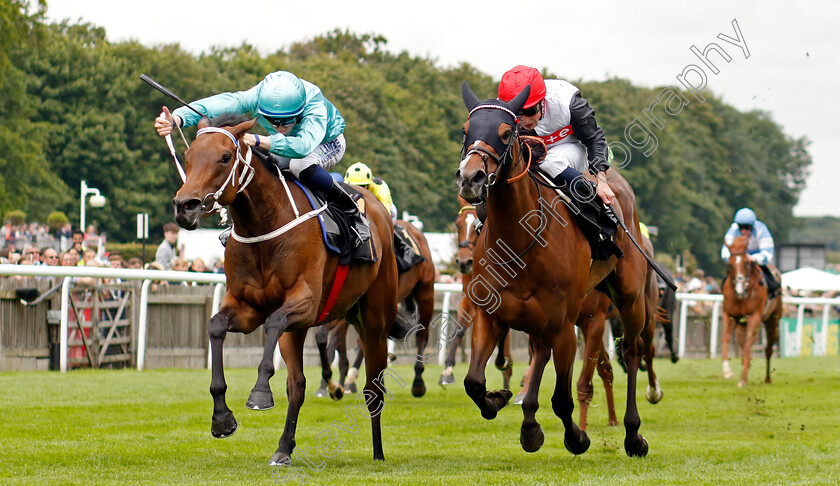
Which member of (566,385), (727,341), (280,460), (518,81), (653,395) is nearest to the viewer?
(280,460)

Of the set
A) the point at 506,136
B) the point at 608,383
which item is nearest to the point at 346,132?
the point at 608,383

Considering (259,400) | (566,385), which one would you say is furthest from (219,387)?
(566,385)

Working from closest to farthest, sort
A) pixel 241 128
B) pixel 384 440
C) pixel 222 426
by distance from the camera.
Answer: pixel 222 426, pixel 241 128, pixel 384 440

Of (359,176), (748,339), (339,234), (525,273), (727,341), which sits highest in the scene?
(359,176)

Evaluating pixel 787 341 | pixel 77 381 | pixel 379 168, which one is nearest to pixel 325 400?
pixel 77 381

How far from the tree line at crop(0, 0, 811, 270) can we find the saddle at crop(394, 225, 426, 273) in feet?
45.0

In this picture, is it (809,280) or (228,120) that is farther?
(809,280)

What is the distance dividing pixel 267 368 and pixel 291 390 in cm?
88

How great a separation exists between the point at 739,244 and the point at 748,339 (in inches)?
52.6

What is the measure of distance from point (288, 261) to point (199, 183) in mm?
787

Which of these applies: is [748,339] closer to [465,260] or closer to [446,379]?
[446,379]

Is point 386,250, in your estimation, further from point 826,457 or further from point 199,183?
point 826,457

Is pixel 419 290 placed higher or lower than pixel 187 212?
lower

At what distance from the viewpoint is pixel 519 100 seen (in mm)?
6070
